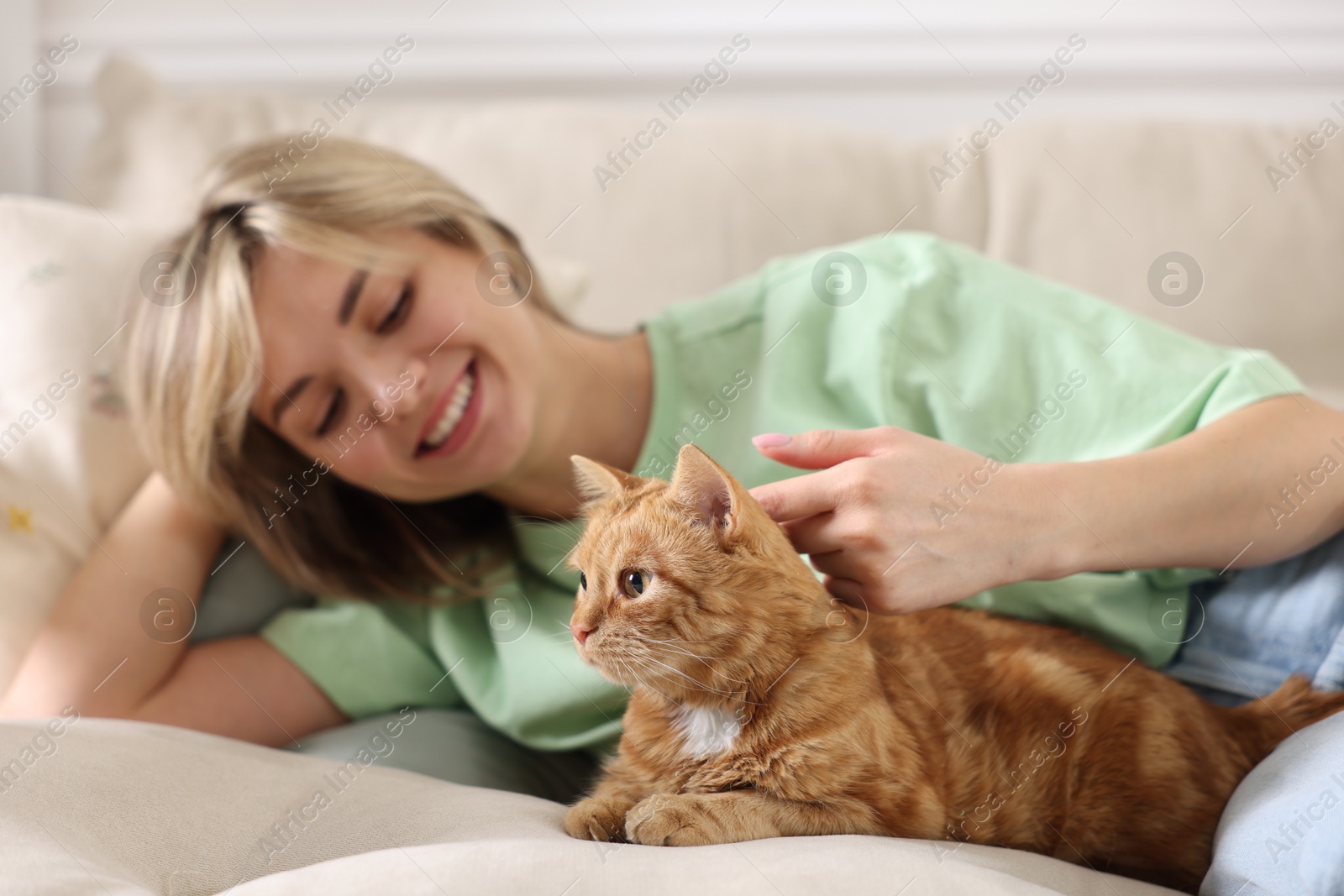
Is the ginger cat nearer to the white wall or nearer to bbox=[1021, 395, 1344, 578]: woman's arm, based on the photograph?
bbox=[1021, 395, 1344, 578]: woman's arm

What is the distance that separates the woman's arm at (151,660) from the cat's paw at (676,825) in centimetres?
76

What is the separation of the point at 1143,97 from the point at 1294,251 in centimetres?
65

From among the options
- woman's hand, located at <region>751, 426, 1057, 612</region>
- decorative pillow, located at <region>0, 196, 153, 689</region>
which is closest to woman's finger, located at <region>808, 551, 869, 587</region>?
woman's hand, located at <region>751, 426, 1057, 612</region>

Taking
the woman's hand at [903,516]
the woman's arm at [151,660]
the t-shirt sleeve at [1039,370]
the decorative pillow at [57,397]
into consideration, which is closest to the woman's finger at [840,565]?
the woman's hand at [903,516]

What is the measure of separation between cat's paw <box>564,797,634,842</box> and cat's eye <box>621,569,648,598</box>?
0.18 meters

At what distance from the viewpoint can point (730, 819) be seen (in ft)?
2.32

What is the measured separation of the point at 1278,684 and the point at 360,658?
1.15m

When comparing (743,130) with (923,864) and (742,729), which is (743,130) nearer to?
(742,729)

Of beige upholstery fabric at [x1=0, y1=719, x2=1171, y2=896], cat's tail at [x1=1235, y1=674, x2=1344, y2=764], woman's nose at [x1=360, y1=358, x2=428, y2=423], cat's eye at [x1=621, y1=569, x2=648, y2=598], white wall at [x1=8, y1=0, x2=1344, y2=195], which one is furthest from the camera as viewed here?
white wall at [x1=8, y1=0, x2=1344, y2=195]

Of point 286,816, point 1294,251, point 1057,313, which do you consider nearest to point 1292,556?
point 1057,313

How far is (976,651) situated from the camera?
90 cm

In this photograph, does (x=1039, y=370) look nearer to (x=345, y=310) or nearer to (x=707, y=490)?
(x=707, y=490)

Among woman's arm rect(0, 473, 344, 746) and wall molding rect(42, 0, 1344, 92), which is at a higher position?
wall molding rect(42, 0, 1344, 92)

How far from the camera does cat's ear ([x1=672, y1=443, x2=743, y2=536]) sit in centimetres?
72
